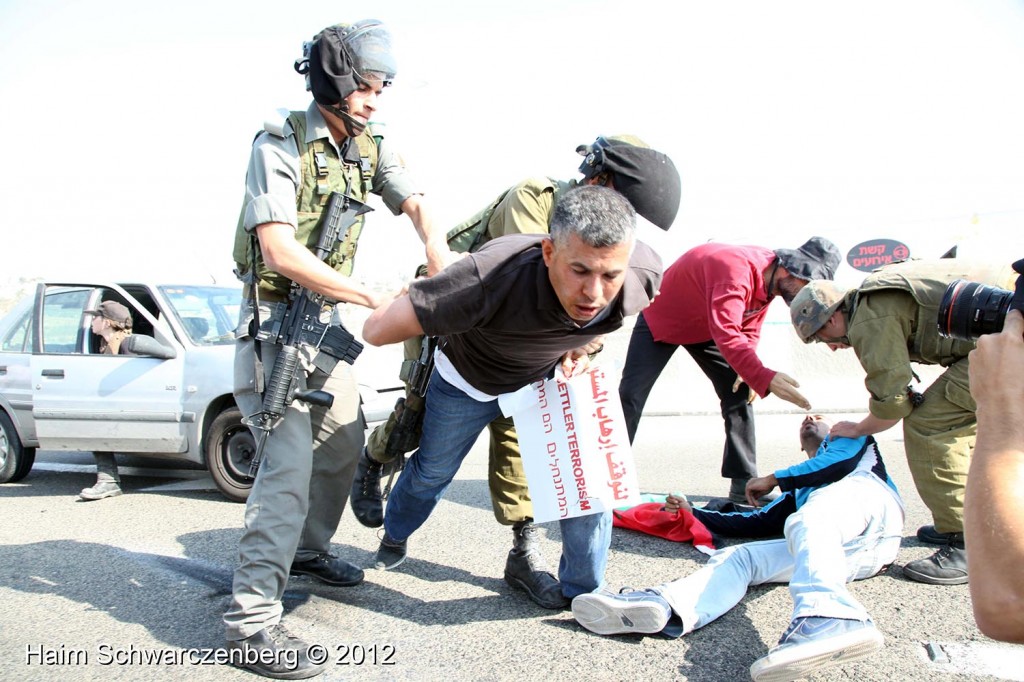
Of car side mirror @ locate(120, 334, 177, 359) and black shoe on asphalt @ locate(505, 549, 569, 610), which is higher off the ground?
car side mirror @ locate(120, 334, 177, 359)

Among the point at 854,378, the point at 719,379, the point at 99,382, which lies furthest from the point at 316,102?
the point at 854,378

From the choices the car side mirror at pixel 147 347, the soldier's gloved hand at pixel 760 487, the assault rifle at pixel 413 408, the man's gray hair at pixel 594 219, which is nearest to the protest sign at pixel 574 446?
the assault rifle at pixel 413 408

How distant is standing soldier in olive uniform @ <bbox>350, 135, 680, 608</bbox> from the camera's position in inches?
130

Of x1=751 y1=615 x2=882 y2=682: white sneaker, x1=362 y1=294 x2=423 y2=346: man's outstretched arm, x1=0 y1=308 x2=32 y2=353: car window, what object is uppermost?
x1=362 y1=294 x2=423 y2=346: man's outstretched arm

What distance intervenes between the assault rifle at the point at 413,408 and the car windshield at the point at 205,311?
8.86 ft

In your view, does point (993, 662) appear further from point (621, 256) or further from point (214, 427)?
point (214, 427)

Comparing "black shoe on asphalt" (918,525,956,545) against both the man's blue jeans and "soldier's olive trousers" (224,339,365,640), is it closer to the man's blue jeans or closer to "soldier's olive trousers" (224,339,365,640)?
the man's blue jeans

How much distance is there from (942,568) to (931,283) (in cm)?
129

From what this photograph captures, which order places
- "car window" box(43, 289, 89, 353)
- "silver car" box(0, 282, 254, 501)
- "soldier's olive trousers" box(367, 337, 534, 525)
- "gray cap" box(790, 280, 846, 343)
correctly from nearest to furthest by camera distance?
"soldier's olive trousers" box(367, 337, 534, 525) → "gray cap" box(790, 280, 846, 343) → "silver car" box(0, 282, 254, 501) → "car window" box(43, 289, 89, 353)

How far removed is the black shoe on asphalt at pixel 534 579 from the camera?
337 cm

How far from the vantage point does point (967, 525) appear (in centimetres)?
167

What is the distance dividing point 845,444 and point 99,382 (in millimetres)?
5141

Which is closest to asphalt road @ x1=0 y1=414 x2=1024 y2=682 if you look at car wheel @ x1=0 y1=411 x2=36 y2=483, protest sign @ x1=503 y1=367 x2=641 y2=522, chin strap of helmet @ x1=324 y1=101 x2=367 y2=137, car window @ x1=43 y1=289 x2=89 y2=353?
protest sign @ x1=503 y1=367 x2=641 y2=522

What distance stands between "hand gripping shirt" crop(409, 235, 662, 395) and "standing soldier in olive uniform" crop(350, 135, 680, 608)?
0.36m
